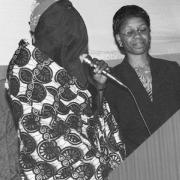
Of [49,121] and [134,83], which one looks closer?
[49,121]

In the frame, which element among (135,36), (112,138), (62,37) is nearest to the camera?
(62,37)

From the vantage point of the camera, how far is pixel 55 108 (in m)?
1.78

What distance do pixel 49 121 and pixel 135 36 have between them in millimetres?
940

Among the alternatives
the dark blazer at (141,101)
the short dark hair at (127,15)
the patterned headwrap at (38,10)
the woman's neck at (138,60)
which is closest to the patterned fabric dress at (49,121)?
the patterned headwrap at (38,10)

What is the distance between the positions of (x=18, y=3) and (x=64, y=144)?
3.83 feet

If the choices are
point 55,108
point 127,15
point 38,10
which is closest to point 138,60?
point 127,15

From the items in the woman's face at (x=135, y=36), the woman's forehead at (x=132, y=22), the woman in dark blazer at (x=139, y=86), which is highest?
the woman's forehead at (x=132, y=22)

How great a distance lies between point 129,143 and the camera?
229cm

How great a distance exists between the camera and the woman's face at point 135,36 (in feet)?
8.19

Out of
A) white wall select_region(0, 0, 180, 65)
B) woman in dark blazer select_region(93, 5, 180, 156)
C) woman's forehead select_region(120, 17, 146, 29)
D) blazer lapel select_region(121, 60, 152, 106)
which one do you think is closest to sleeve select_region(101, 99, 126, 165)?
woman in dark blazer select_region(93, 5, 180, 156)

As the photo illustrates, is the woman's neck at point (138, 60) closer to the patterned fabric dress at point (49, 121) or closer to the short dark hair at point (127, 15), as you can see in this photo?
the short dark hair at point (127, 15)

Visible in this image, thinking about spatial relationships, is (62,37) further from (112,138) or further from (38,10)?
(112,138)

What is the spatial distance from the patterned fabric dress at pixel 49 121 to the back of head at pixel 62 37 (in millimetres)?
80

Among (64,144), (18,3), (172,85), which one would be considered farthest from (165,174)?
(18,3)
